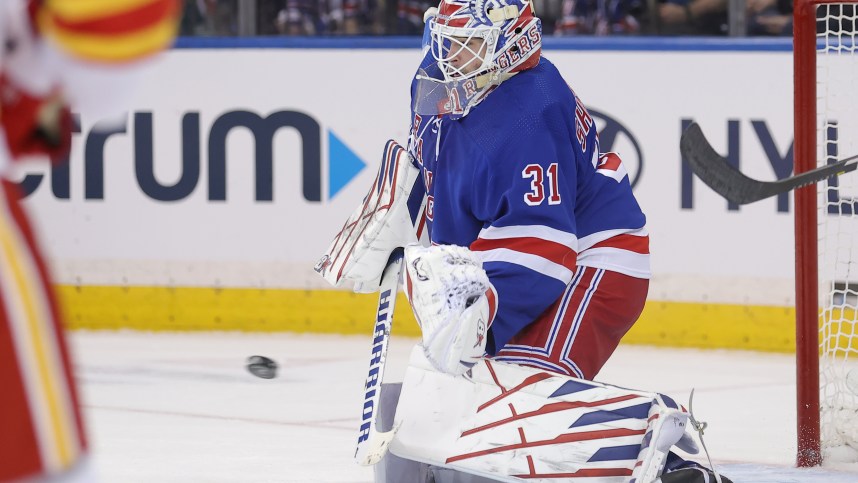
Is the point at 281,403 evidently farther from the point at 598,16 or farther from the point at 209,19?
the point at 598,16

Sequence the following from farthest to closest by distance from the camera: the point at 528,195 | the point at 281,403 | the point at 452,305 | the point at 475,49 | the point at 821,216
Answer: the point at 281,403
the point at 821,216
the point at 475,49
the point at 528,195
the point at 452,305

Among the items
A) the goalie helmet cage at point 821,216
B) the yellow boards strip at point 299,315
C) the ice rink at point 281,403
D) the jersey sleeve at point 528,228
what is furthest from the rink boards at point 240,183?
the jersey sleeve at point 528,228

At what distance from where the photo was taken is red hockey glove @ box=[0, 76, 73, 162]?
1379mm

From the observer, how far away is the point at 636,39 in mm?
5152

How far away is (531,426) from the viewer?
8.20 ft

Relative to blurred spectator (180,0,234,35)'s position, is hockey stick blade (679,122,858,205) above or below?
below

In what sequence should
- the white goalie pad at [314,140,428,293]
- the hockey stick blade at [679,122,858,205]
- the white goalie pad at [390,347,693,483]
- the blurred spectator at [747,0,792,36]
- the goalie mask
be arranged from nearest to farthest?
the white goalie pad at [390,347,693,483] < the goalie mask < the white goalie pad at [314,140,428,293] < the hockey stick blade at [679,122,858,205] < the blurred spectator at [747,0,792,36]

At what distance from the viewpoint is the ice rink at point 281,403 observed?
3.38 metres

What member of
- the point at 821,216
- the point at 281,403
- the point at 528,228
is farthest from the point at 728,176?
the point at 281,403

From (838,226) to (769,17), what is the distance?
4.74 feet

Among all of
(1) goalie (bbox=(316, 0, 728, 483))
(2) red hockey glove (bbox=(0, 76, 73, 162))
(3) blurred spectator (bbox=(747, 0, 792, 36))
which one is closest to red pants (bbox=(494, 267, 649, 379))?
(1) goalie (bbox=(316, 0, 728, 483))

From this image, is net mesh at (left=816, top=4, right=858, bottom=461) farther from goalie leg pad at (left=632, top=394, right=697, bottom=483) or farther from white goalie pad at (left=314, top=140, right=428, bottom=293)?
white goalie pad at (left=314, top=140, right=428, bottom=293)

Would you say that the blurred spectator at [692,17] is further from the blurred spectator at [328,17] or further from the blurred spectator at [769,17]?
the blurred spectator at [328,17]

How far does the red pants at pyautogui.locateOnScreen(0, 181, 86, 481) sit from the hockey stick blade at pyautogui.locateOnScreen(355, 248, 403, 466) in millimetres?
1273
